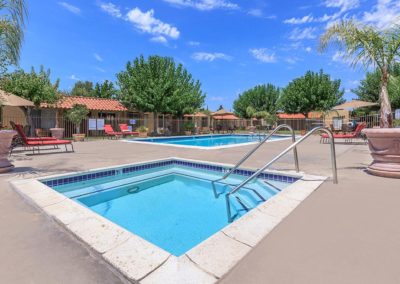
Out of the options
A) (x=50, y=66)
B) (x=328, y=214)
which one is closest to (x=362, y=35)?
(x=328, y=214)

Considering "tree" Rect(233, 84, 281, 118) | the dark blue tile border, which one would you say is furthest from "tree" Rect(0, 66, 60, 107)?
"tree" Rect(233, 84, 281, 118)

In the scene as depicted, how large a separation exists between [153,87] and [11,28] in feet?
48.6

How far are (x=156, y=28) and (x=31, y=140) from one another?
1766 centimetres

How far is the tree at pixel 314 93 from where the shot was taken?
26.5m

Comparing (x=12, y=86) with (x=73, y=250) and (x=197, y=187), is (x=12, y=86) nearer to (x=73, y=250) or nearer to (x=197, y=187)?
(x=197, y=187)

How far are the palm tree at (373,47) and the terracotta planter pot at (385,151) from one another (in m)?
0.65

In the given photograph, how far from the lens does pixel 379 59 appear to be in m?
5.44

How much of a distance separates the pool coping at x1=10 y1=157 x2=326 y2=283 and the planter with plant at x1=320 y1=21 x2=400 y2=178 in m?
2.57

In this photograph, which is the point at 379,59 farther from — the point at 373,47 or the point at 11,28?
the point at 11,28

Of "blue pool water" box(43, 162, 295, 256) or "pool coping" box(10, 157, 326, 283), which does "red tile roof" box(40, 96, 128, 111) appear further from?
"pool coping" box(10, 157, 326, 283)

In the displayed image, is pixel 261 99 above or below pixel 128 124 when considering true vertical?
above

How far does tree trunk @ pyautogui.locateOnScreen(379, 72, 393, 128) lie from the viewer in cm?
511

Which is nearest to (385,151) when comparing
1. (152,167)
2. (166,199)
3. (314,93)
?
(166,199)

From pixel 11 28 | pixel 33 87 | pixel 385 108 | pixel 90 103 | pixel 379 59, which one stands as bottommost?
pixel 385 108
